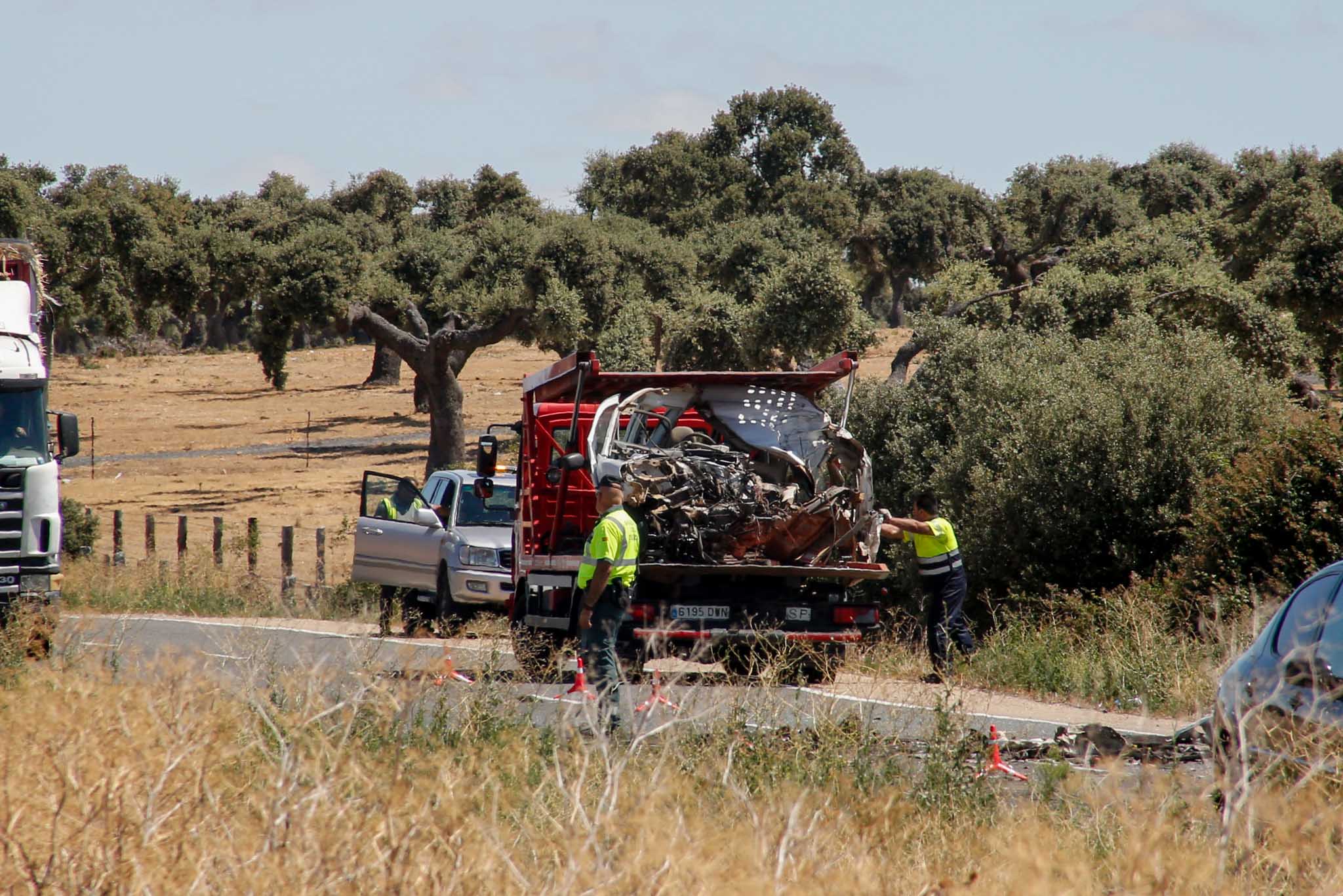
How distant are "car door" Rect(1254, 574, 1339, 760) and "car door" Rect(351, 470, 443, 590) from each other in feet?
37.7

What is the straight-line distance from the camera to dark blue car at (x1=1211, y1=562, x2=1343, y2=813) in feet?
15.0

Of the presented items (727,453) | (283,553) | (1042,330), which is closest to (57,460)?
(727,453)

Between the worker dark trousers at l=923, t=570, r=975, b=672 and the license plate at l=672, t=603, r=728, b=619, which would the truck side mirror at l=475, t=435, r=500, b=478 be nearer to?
the license plate at l=672, t=603, r=728, b=619

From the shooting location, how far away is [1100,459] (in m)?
15.9

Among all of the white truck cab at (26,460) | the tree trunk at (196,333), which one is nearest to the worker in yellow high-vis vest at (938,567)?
the white truck cab at (26,460)

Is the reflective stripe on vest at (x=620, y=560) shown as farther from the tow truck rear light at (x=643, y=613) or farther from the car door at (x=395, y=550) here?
the car door at (x=395, y=550)

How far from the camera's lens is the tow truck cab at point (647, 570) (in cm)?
1171

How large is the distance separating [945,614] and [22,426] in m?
8.76

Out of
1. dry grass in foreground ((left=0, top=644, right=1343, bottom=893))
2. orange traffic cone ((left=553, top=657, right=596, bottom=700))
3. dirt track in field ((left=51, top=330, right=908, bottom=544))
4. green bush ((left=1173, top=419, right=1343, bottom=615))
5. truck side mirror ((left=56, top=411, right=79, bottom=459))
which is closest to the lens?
dry grass in foreground ((left=0, top=644, right=1343, bottom=893))

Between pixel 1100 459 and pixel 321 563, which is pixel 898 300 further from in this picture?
pixel 1100 459

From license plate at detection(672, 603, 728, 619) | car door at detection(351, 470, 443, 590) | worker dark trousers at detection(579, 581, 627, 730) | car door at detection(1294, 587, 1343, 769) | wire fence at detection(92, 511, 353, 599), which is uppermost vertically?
car door at detection(1294, 587, 1343, 769)

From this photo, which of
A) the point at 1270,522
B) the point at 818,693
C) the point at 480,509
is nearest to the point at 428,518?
the point at 480,509

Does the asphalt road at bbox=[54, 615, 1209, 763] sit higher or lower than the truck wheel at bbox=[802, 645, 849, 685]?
higher

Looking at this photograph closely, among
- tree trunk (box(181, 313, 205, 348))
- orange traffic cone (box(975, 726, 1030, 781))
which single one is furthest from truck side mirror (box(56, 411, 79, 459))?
tree trunk (box(181, 313, 205, 348))
